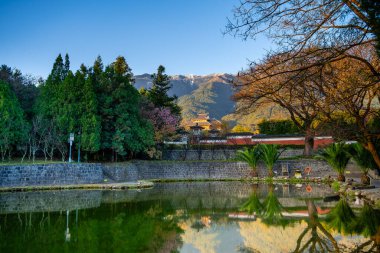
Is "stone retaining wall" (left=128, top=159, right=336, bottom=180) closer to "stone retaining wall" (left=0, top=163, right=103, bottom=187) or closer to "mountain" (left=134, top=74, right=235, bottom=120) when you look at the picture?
"stone retaining wall" (left=0, top=163, right=103, bottom=187)

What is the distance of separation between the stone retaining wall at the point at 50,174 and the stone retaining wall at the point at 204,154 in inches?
383

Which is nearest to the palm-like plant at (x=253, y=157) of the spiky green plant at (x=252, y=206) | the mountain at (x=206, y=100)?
the spiky green plant at (x=252, y=206)

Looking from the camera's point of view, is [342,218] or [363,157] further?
[363,157]

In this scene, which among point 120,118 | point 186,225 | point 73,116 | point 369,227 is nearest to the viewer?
point 369,227

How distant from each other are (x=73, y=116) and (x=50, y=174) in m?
4.82

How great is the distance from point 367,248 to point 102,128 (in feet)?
61.2

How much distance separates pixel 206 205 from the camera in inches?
478

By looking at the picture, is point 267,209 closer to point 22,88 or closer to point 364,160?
point 364,160

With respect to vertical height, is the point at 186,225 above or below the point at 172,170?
below

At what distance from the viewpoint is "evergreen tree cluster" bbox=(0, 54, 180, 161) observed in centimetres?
2012

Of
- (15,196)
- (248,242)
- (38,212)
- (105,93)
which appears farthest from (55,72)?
(248,242)

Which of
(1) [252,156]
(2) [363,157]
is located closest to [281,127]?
(1) [252,156]

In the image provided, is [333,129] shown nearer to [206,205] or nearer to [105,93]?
[206,205]

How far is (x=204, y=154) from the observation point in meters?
29.7
